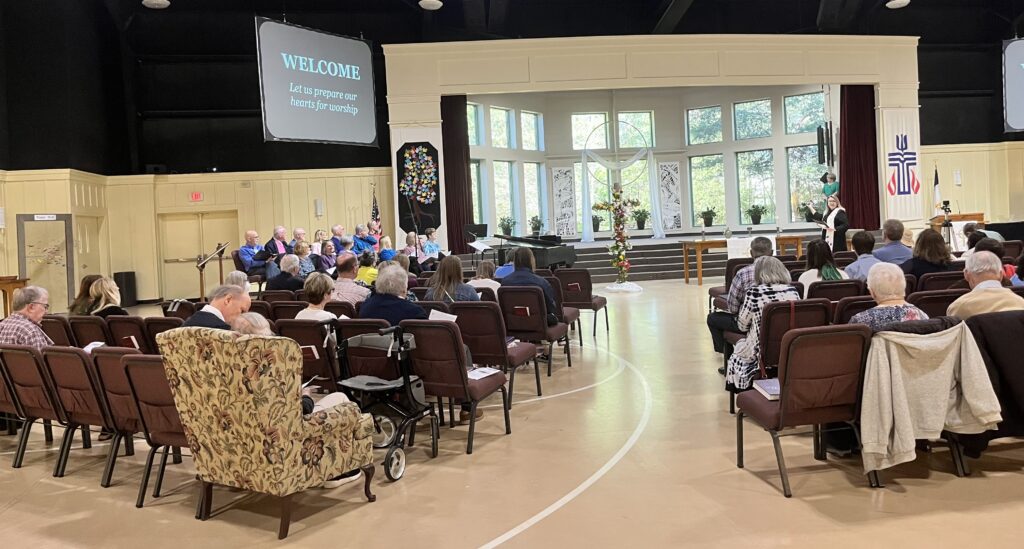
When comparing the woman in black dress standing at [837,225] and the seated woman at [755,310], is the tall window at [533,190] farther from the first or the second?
the seated woman at [755,310]

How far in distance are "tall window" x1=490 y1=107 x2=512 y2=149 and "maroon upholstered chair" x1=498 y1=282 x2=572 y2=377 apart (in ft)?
38.4

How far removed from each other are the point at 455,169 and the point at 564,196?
4.95 meters

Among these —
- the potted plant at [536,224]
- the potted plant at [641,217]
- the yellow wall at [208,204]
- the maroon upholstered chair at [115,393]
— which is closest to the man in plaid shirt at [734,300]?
the maroon upholstered chair at [115,393]

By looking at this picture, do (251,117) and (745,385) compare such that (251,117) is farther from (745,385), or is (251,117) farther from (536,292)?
(745,385)

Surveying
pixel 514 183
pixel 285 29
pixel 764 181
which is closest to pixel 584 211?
pixel 514 183

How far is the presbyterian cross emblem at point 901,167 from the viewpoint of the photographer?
1556 centimetres

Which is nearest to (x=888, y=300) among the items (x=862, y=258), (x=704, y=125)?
(x=862, y=258)

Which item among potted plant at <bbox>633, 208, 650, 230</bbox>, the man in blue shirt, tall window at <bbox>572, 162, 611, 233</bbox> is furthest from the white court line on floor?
potted plant at <bbox>633, 208, 650, 230</bbox>

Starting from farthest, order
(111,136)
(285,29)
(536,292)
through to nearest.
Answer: (111,136) → (285,29) → (536,292)

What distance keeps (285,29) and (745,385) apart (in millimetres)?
9933

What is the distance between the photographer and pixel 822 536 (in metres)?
→ 2.85

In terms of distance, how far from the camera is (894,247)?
250 inches

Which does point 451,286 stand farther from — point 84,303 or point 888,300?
point 888,300

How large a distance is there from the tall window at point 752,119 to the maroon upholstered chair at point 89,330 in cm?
1661
